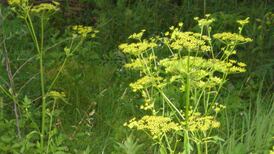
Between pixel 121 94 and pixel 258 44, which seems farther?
pixel 258 44

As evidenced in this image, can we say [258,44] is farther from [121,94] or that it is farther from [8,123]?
[8,123]

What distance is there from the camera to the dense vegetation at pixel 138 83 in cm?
278

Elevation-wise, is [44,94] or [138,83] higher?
[138,83]

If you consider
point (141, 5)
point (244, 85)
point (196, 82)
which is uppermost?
point (196, 82)

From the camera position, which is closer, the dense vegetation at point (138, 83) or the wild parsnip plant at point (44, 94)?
the dense vegetation at point (138, 83)

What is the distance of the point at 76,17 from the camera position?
618 cm

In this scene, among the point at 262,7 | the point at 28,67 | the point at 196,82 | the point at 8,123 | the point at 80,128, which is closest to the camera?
the point at 196,82

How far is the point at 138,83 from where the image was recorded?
281cm

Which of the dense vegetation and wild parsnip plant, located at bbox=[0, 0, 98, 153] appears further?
wild parsnip plant, located at bbox=[0, 0, 98, 153]

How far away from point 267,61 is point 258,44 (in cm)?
16

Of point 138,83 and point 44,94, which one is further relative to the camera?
point 44,94

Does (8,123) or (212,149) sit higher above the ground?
(8,123)

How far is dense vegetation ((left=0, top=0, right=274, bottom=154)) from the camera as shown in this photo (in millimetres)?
2783

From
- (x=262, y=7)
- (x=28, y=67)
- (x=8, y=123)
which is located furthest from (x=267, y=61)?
(x=8, y=123)
